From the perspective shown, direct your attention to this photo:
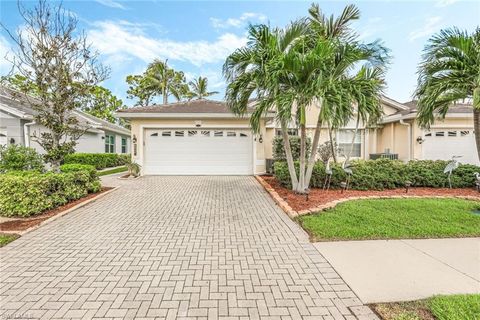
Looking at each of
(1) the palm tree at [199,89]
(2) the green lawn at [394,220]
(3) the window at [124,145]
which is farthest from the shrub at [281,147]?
(1) the palm tree at [199,89]

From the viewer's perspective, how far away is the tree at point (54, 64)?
7848mm

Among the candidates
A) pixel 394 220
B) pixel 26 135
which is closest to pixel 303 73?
pixel 394 220

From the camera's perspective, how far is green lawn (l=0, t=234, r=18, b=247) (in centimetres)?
462

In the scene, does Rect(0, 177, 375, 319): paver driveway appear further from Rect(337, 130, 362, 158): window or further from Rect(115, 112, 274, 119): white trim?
Rect(337, 130, 362, 158): window

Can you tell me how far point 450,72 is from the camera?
6.42m

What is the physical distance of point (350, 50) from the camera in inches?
281

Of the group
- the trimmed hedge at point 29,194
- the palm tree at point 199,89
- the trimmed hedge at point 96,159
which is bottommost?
the trimmed hedge at point 29,194

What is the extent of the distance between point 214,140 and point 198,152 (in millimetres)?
1046

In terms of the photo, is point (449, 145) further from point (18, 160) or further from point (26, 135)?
point (26, 135)

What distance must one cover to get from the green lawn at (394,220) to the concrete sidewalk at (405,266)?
247 millimetres

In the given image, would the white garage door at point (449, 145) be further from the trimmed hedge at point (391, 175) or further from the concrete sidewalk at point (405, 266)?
the concrete sidewalk at point (405, 266)

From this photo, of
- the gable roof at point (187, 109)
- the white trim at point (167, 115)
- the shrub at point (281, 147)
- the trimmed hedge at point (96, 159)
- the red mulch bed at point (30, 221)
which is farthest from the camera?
the trimmed hedge at point (96, 159)

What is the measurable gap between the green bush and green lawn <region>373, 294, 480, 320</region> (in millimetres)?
10084

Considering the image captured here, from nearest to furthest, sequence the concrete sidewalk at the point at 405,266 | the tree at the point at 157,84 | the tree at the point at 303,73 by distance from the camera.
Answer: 1. the concrete sidewalk at the point at 405,266
2. the tree at the point at 303,73
3. the tree at the point at 157,84
